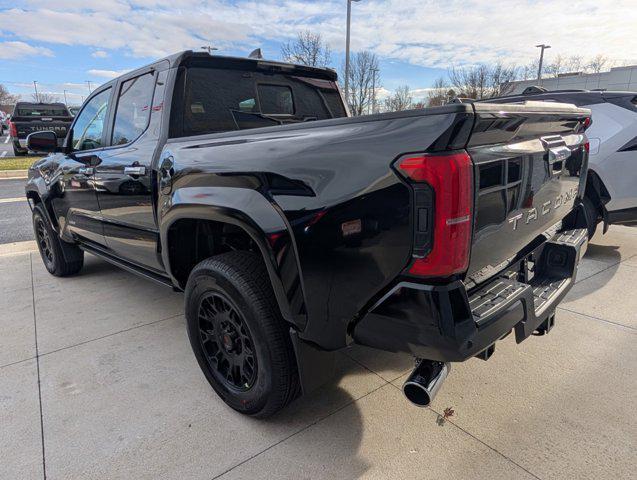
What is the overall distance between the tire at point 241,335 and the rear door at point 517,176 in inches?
37.2

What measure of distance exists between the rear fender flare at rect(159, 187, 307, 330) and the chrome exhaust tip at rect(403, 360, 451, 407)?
1.68 feet

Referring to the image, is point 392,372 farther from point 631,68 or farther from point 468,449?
point 631,68

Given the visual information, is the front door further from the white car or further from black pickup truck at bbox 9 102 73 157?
black pickup truck at bbox 9 102 73 157

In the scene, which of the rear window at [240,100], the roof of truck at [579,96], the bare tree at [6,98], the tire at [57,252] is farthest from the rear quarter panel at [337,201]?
the bare tree at [6,98]

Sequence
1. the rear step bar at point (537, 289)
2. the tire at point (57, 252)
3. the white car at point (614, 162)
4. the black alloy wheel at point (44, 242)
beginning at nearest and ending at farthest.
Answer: the rear step bar at point (537, 289) < the white car at point (614, 162) < the tire at point (57, 252) < the black alloy wheel at point (44, 242)

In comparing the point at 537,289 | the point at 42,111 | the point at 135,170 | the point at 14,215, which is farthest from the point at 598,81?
the point at 135,170

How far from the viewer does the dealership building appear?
31.4 meters

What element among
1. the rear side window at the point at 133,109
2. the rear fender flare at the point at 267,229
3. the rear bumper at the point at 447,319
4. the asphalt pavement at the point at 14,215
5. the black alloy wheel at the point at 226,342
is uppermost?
the rear side window at the point at 133,109

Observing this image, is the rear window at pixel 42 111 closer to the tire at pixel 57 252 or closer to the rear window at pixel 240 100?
the tire at pixel 57 252

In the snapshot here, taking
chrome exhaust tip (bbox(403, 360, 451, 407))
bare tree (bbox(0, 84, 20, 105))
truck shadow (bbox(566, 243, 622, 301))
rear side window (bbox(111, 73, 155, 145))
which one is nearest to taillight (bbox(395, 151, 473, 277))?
chrome exhaust tip (bbox(403, 360, 451, 407))

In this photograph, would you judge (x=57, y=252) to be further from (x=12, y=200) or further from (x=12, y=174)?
(x=12, y=174)

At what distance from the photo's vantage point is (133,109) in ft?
10.4

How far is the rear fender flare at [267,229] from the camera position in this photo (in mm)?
1812

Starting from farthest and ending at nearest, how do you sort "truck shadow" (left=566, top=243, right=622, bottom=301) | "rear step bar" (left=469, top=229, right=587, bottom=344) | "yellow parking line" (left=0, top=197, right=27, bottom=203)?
1. "yellow parking line" (left=0, top=197, right=27, bottom=203)
2. "truck shadow" (left=566, top=243, right=622, bottom=301)
3. "rear step bar" (left=469, top=229, right=587, bottom=344)
